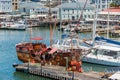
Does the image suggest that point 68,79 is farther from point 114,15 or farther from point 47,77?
point 114,15

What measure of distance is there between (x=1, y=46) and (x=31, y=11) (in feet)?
120

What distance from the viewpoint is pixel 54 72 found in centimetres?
2669

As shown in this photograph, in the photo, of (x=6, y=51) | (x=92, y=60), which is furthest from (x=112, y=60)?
(x=6, y=51)

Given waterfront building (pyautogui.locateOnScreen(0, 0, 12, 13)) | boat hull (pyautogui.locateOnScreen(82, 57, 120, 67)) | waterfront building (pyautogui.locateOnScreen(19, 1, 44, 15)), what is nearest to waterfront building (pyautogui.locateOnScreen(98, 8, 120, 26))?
waterfront building (pyautogui.locateOnScreen(19, 1, 44, 15))

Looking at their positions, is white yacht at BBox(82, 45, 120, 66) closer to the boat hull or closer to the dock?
the boat hull

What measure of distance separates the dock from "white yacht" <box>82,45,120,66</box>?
4.99 metres

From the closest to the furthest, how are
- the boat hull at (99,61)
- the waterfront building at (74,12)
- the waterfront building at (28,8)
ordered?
the boat hull at (99,61)
the waterfront building at (74,12)
the waterfront building at (28,8)

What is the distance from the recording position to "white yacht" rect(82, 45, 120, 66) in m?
31.5

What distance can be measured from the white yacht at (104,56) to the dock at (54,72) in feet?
16.4

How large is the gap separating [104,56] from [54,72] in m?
7.26

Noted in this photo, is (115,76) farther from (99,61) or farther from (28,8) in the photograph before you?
(28,8)

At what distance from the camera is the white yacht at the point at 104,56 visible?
103 ft

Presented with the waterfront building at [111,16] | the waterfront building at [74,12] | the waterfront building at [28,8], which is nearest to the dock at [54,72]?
the waterfront building at [111,16]

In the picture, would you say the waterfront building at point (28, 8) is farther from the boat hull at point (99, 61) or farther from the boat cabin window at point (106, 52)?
the boat hull at point (99, 61)
